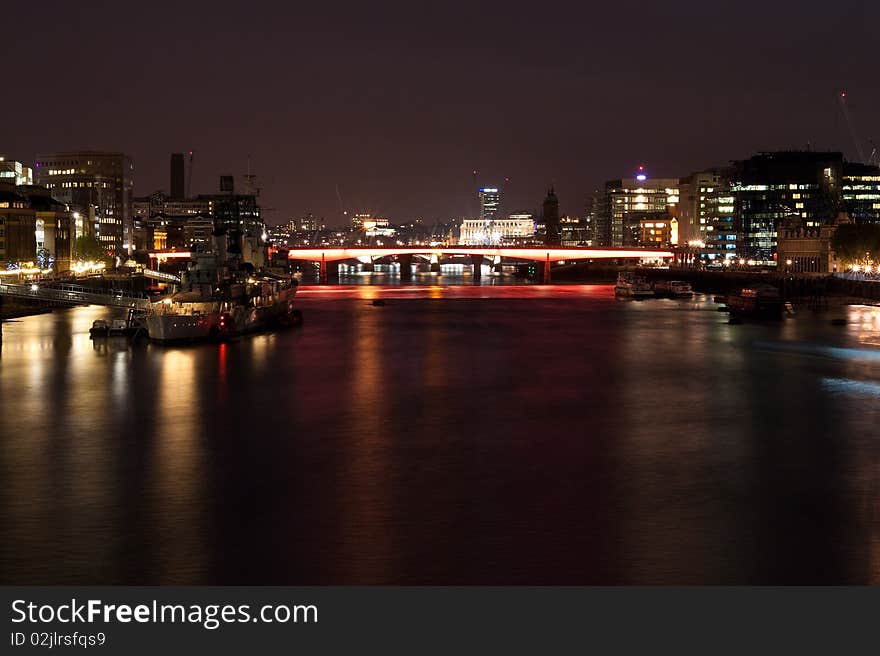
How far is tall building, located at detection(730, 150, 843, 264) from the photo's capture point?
126m

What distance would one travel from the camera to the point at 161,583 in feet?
40.9

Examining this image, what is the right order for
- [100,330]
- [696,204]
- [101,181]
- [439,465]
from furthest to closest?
1. [696,204]
2. [101,181]
3. [100,330]
4. [439,465]

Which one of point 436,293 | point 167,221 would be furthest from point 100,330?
point 167,221

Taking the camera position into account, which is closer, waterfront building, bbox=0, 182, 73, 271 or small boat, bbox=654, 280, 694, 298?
waterfront building, bbox=0, 182, 73, 271

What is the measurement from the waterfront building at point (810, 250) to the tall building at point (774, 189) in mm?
37320

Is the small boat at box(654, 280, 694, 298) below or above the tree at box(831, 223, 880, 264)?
below

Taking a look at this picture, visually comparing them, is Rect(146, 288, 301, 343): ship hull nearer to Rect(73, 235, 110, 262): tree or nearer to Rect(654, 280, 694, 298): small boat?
Rect(654, 280, 694, 298): small boat

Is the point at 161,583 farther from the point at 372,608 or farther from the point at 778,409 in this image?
the point at 778,409

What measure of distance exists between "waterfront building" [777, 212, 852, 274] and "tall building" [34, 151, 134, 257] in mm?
78701

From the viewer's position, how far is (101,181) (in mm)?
135875

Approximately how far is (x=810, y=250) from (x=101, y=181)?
292ft

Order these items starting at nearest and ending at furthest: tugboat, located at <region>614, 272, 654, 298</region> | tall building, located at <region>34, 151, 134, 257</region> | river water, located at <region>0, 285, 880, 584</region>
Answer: river water, located at <region>0, 285, 880, 584</region>, tugboat, located at <region>614, 272, 654, 298</region>, tall building, located at <region>34, 151, 134, 257</region>

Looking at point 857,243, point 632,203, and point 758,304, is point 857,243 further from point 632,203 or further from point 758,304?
point 632,203

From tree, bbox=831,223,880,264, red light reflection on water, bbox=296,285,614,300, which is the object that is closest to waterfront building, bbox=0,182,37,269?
red light reflection on water, bbox=296,285,614,300
